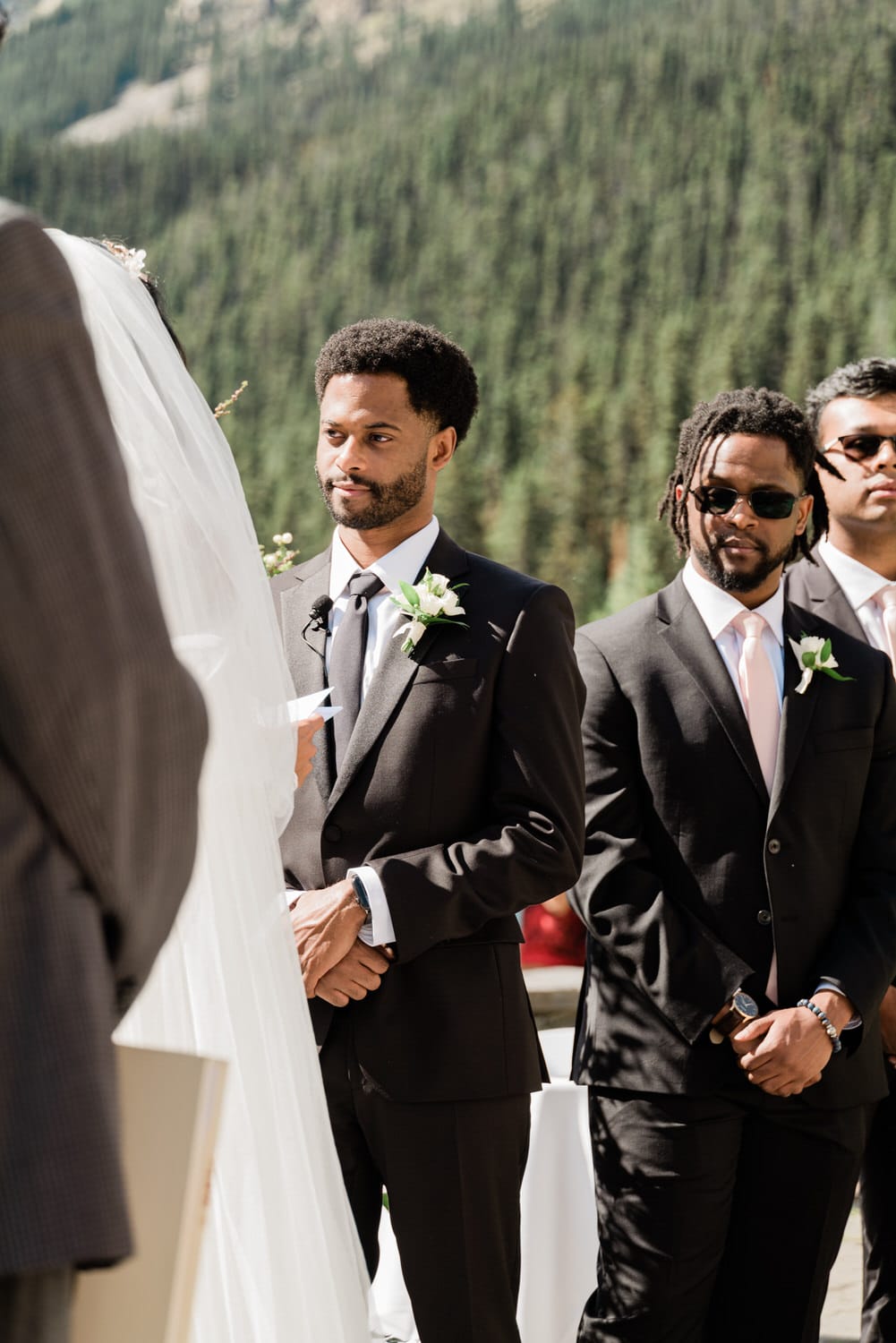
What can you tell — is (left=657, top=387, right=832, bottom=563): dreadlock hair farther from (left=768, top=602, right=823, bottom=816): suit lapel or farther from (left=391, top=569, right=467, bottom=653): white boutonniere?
(left=391, top=569, right=467, bottom=653): white boutonniere

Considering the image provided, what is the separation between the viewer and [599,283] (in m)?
9.98

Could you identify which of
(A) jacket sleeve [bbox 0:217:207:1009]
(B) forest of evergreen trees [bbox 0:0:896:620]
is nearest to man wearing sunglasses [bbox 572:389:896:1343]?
(A) jacket sleeve [bbox 0:217:207:1009]

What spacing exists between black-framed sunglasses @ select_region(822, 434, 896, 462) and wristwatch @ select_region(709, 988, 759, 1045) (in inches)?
64.9

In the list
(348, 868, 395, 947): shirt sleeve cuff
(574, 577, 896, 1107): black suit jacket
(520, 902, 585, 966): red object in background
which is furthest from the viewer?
(520, 902, 585, 966): red object in background

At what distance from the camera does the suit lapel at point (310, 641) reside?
2861 mm

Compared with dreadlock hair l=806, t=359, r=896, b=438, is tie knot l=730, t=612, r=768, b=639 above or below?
below

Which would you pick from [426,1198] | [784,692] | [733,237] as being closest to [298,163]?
[733,237]

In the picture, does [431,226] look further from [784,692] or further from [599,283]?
[784,692]

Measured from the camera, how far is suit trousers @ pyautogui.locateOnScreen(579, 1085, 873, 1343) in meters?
2.98

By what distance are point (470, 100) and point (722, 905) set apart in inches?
348

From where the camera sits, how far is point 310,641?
2.99 m

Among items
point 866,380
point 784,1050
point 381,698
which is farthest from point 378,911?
point 866,380

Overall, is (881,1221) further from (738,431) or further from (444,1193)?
(738,431)

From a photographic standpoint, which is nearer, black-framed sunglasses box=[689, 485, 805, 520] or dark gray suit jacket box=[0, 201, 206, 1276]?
dark gray suit jacket box=[0, 201, 206, 1276]
